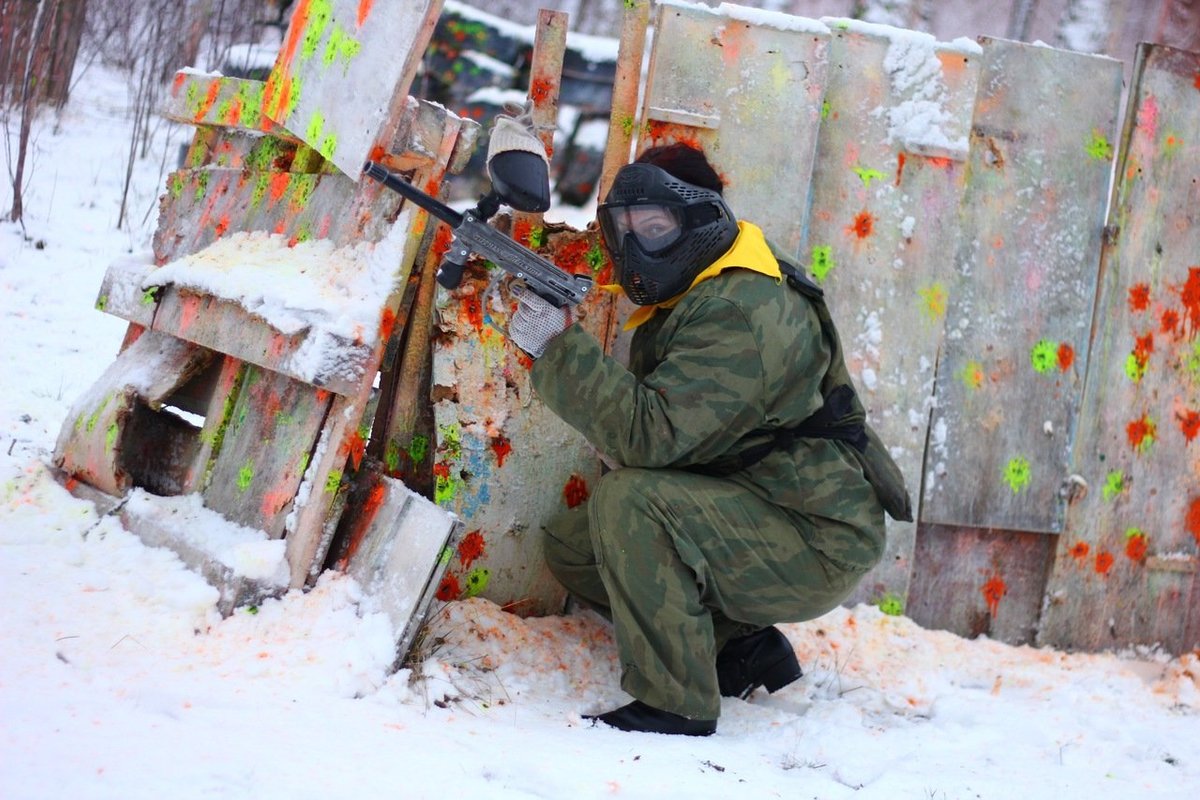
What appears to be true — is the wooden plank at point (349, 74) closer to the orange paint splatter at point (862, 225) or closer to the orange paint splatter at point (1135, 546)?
the orange paint splatter at point (862, 225)

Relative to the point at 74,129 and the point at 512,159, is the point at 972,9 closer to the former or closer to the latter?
the point at 74,129

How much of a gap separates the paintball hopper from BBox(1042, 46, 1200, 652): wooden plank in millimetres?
2055

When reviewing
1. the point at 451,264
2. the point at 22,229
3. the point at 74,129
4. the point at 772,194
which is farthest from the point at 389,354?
the point at 74,129

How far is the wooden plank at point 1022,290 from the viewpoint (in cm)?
349

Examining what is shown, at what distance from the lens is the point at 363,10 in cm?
301

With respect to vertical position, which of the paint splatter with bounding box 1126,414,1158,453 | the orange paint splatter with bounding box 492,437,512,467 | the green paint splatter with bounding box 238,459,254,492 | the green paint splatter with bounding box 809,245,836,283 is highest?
the green paint splatter with bounding box 809,245,836,283

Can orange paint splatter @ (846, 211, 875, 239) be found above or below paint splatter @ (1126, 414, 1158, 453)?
above

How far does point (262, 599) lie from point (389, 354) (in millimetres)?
777

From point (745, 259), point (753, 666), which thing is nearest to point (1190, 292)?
point (745, 259)

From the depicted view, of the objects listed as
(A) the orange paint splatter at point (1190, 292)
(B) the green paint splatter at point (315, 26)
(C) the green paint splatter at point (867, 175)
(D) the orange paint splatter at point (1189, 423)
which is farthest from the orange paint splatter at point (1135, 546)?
(B) the green paint splatter at point (315, 26)

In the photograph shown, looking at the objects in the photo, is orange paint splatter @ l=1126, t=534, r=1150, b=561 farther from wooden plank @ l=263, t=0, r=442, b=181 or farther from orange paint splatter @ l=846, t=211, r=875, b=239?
wooden plank @ l=263, t=0, r=442, b=181

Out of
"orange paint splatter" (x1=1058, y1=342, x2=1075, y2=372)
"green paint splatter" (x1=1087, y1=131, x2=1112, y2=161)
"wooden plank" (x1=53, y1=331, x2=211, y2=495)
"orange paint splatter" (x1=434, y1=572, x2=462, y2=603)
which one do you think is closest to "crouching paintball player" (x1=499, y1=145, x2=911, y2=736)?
"orange paint splatter" (x1=434, y1=572, x2=462, y2=603)

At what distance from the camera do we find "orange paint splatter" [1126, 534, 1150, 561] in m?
3.63

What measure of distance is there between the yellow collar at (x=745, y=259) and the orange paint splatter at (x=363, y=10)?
116cm
